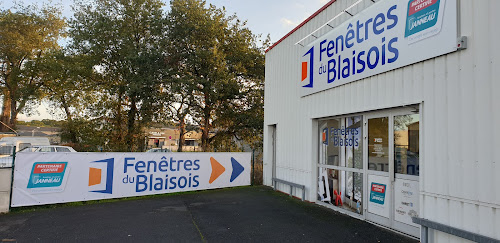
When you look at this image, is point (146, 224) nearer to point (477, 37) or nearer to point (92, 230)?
point (92, 230)

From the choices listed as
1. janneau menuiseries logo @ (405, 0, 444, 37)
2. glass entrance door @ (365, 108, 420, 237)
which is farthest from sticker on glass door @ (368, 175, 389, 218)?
janneau menuiseries logo @ (405, 0, 444, 37)

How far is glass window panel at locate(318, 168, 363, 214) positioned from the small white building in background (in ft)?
0.08

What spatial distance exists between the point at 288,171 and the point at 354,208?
2.80 metres

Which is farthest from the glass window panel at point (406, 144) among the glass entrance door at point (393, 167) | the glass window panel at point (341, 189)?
the glass window panel at point (341, 189)

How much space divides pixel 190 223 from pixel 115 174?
345 cm

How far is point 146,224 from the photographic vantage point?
18.0 feet

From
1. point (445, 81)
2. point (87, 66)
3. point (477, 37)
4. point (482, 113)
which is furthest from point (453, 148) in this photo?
point (87, 66)

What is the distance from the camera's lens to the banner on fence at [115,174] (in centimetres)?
661

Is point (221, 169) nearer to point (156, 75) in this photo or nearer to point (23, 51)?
point (156, 75)

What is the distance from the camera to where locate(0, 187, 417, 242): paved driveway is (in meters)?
4.76

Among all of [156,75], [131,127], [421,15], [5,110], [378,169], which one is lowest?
[378,169]

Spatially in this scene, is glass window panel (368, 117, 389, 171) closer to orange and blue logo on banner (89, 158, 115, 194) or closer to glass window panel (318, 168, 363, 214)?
glass window panel (318, 168, 363, 214)

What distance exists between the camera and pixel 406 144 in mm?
5035

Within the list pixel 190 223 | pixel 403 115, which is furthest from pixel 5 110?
pixel 403 115
